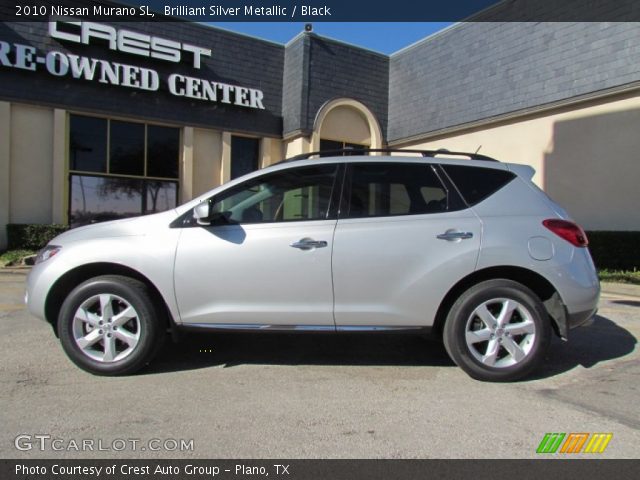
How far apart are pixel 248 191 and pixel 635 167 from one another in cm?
981

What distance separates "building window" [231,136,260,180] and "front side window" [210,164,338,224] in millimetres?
11184

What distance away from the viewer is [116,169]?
525 inches

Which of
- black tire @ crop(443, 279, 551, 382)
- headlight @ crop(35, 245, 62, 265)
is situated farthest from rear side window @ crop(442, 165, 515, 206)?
headlight @ crop(35, 245, 62, 265)

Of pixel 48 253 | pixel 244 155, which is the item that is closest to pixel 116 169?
pixel 244 155

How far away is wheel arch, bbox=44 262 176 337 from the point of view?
4.04 metres

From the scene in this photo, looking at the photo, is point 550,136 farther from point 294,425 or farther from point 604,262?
point 294,425

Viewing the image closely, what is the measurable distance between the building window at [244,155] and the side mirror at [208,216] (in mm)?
11362

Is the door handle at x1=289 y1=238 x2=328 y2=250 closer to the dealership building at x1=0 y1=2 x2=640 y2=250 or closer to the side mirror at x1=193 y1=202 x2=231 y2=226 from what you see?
the side mirror at x1=193 y1=202 x2=231 y2=226

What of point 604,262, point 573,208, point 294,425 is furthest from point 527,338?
point 573,208

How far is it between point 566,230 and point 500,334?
101 centimetres

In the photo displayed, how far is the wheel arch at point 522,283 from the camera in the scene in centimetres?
397

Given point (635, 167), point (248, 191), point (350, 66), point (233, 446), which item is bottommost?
point (233, 446)

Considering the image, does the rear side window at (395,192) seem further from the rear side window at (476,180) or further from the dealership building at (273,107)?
the dealership building at (273,107)

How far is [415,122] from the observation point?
15820 millimetres
